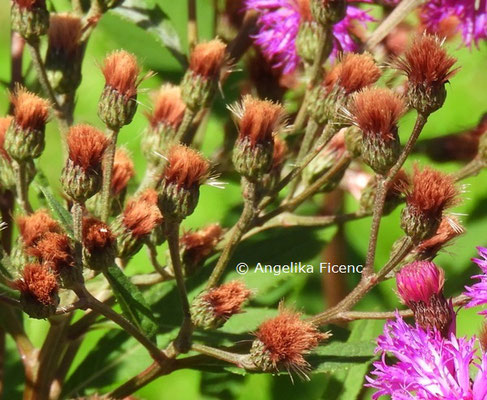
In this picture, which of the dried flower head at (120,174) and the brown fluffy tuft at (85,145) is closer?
the brown fluffy tuft at (85,145)

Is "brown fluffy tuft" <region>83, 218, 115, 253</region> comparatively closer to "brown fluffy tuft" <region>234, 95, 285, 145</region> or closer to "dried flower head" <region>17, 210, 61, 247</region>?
"dried flower head" <region>17, 210, 61, 247</region>

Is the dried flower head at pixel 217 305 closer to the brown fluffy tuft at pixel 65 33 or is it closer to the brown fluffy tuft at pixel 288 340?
the brown fluffy tuft at pixel 288 340

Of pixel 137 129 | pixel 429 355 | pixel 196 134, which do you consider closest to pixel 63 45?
pixel 196 134

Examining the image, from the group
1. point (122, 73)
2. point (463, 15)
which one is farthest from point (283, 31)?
point (122, 73)

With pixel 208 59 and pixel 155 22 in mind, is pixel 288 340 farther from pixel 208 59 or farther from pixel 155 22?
pixel 155 22

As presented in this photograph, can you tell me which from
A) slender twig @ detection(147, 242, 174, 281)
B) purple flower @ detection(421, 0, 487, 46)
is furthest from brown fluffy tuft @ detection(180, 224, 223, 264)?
purple flower @ detection(421, 0, 487, 46)

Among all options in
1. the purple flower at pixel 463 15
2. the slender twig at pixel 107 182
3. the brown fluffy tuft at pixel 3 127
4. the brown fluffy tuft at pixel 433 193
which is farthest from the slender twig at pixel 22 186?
the purple flower at pixel 463 15
